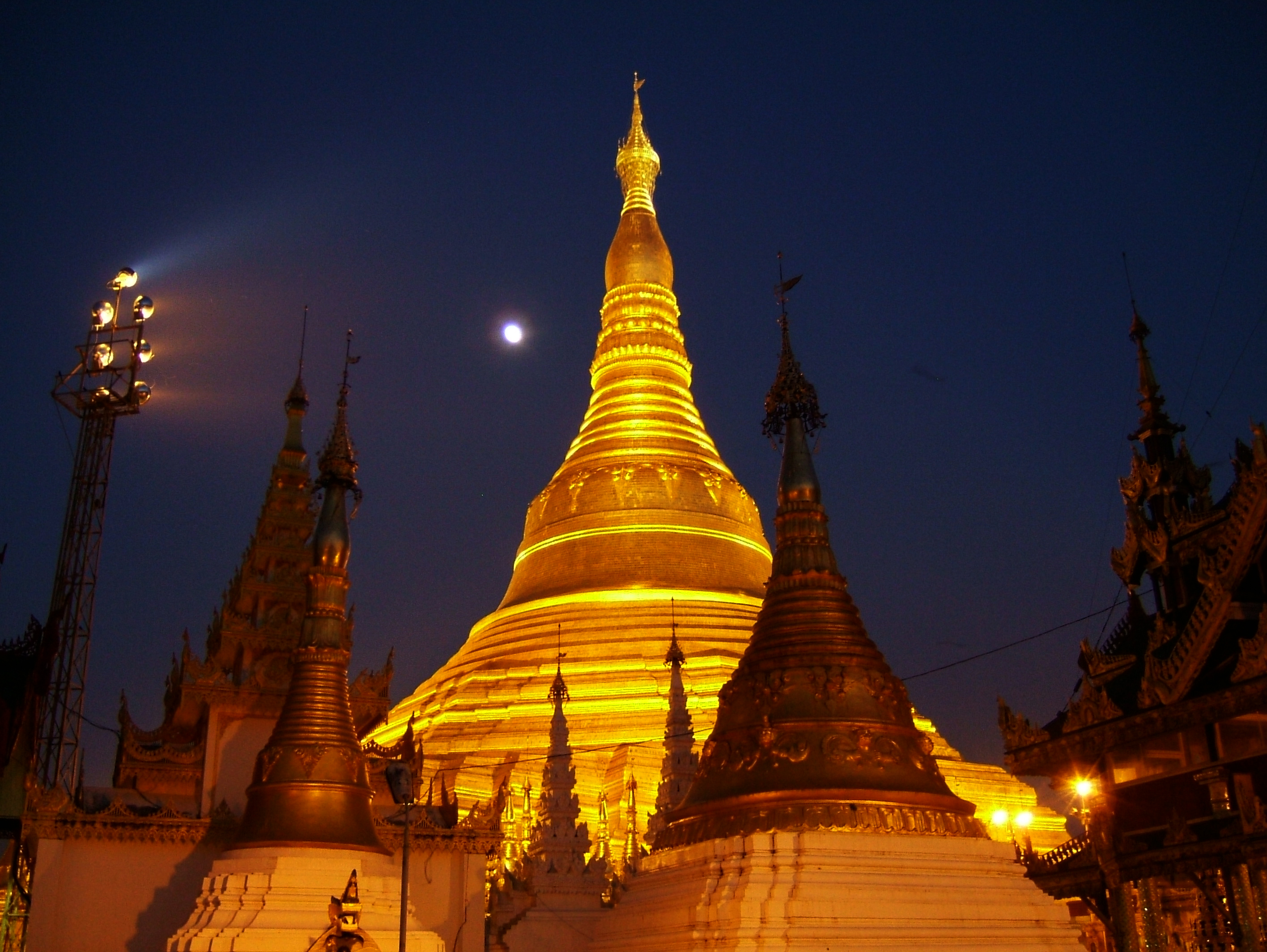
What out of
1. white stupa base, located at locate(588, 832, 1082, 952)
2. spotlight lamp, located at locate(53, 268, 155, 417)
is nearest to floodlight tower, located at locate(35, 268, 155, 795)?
spotlight lamp, located at locate(53, 268, 155, 417)

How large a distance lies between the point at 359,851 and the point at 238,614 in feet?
19.1

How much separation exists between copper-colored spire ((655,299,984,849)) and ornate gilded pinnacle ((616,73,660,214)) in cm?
2371

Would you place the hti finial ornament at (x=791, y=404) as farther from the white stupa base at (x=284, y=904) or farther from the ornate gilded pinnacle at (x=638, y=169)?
the ornate gilded pinnacle at (x=638, y=169)

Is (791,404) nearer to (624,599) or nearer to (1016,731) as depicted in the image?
(1016,731)

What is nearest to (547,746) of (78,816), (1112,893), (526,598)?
(526,598)

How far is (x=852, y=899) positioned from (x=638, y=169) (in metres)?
28.1

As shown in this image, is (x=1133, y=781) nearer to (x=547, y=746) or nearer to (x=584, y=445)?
(x=547, y=746)

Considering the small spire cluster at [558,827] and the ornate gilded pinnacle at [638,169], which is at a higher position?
the ornate gilded pinnacle at [638,169]

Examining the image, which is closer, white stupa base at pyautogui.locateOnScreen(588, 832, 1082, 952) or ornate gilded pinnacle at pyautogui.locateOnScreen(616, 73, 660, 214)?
white stupa base at pyautogui.locateOnScreen(588, 832, 1082, 952)

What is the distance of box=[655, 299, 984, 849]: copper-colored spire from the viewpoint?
9.19 metres

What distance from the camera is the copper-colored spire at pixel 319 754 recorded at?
1206cm

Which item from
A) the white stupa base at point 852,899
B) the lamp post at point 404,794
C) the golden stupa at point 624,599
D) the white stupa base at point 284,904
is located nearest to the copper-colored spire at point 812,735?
the white stupa base at point 852,899

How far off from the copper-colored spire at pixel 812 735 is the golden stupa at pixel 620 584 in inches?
431

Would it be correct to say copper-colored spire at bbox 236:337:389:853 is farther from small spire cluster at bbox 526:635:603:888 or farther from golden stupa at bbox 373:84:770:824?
golden stupa at bbox 373:84:770:824
